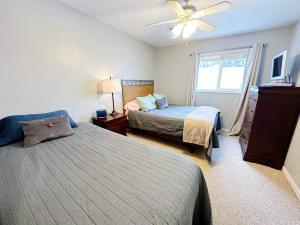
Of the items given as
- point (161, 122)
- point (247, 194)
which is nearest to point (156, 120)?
point (161, 122)

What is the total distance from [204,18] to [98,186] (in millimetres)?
2971

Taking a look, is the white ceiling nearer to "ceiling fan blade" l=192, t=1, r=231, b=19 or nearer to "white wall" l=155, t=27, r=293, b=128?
"white wall" l=155, t=27, r=293, b=128

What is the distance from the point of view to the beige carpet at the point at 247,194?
136 centimetres

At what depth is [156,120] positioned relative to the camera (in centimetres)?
284

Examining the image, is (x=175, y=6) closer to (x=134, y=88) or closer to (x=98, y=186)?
(x=98, y=186)

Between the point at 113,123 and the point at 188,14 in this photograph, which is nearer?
the point at 188,14

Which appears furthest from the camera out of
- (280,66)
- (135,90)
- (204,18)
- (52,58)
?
(135,90)

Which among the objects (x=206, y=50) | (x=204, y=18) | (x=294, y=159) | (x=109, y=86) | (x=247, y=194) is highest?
(x=204, y=18)

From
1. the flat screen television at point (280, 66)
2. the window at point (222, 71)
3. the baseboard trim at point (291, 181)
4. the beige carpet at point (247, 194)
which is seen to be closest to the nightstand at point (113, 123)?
the beige carpet at point (247, 194)

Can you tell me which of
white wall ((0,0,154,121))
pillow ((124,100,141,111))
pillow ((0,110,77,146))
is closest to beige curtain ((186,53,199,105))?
pillow ((124,100,141,111))

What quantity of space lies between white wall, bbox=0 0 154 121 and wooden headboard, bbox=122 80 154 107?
0.49m

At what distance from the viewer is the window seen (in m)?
3.35

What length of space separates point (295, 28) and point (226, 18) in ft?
4.57

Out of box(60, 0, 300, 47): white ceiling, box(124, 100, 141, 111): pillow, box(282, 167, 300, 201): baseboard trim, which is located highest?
box(60, 0, 300, 47): white ceiling
